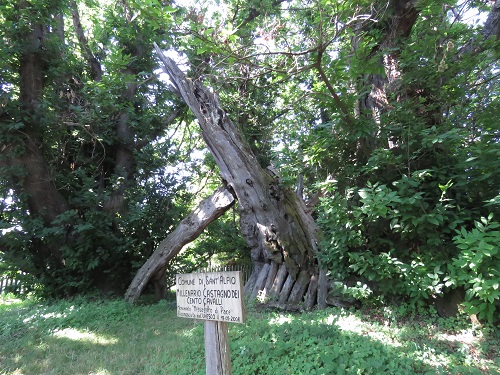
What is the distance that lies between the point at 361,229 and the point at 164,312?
477 cm

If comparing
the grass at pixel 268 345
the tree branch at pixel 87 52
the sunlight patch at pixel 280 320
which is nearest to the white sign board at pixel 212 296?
the grass at pixel 268 345

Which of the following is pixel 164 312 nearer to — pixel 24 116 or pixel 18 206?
pixel 18 206

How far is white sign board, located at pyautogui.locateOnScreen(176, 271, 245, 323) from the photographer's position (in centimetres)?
279

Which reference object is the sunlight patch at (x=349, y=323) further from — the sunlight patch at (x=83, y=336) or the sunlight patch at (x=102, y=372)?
the sunlight patch at (x=83, y=336)

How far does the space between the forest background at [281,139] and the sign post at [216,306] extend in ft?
9.09

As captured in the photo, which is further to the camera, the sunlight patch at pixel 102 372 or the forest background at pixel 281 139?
the forest background at pixel 281 139

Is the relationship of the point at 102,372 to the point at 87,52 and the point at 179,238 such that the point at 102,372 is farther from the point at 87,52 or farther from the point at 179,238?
the point at 87,52

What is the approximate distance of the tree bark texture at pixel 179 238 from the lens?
28.3 ft

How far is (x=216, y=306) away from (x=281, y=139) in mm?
8936

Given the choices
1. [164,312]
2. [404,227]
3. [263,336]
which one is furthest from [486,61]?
[164,312]

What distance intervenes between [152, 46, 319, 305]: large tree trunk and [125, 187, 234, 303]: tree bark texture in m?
0.90

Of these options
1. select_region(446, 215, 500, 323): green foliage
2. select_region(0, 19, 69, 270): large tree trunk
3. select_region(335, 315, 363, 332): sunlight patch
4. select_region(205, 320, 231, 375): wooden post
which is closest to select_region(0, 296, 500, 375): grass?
select_region(335, 315, 363, 332): sunlight patch

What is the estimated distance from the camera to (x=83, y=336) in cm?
588

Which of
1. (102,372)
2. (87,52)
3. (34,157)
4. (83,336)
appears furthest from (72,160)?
(102,372)
